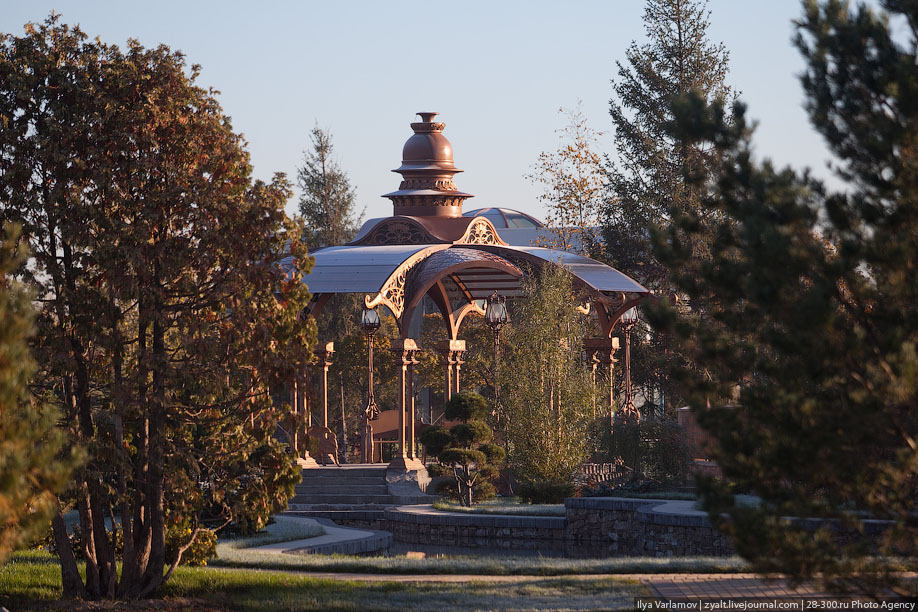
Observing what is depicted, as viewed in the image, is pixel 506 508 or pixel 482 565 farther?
pixel 506 508

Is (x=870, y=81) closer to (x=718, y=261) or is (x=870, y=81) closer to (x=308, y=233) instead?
(x=718, y=261)

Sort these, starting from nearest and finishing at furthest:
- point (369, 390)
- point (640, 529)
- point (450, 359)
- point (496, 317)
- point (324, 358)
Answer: point (640, 529), point (496, 317), point (324, 358), point (369, 390), point (450, 359)

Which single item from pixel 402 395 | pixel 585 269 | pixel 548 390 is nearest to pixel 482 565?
pixel 548 390

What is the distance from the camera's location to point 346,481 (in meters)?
21.5

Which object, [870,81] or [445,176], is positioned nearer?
[870,81]

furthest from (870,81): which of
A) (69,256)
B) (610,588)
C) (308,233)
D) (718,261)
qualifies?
(308,233)

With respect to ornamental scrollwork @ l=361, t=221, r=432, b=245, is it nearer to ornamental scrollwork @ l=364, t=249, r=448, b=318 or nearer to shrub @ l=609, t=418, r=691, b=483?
ornamental scrollwork @ l=364, t=249, r=448, b=318

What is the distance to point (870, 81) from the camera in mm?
6477

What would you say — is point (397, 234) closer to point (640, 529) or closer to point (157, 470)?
point (640, 529)

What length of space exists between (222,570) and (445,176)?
570 inches

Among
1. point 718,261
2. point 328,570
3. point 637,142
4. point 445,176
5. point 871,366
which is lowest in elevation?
point 328,570

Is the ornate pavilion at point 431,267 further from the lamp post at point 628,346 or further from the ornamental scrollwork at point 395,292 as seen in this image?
the lamp post at point 628,346

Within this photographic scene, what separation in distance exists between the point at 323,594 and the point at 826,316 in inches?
244

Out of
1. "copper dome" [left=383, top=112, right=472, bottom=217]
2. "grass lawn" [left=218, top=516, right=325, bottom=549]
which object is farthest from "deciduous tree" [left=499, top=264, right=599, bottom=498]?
"grass lawn" [left=218, top=516, right=325, bottom=549]
